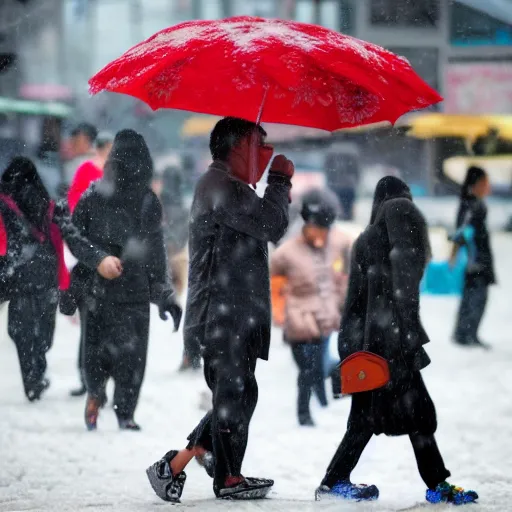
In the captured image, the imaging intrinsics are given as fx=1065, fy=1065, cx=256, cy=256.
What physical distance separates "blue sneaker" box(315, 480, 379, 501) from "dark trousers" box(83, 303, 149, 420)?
1.64m

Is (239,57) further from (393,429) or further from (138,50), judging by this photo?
(393,429)

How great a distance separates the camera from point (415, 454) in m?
5.15

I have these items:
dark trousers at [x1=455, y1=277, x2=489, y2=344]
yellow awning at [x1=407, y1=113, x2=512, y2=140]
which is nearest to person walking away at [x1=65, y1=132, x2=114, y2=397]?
dark trousers at [x1=455, y1=277, x2=489, y2=344]

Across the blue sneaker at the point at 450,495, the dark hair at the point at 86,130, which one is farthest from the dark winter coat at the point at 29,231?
the blue sneaker at the point at 450,495

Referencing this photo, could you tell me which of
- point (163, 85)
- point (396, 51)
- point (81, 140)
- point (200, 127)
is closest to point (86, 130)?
point (81, 140)

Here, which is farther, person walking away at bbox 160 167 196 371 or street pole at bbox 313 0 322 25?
street pole at bbox 313 0 322 25

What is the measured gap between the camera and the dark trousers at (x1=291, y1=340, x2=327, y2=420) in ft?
25.1

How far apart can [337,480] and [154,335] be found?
623 cm

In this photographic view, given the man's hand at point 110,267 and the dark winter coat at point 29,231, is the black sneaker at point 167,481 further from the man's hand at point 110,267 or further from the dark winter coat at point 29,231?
the dark winter coat at point 29,231

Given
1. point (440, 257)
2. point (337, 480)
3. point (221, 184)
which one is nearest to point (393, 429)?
point (337, 480)

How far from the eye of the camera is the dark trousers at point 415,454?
16.8ft

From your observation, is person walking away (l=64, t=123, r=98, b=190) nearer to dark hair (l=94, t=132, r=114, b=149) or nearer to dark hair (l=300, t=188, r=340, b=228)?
dark hair (l=94, t=132, r=114, b=149)

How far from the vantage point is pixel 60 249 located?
6.40m

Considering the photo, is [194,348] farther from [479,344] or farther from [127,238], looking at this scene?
[479,344]
